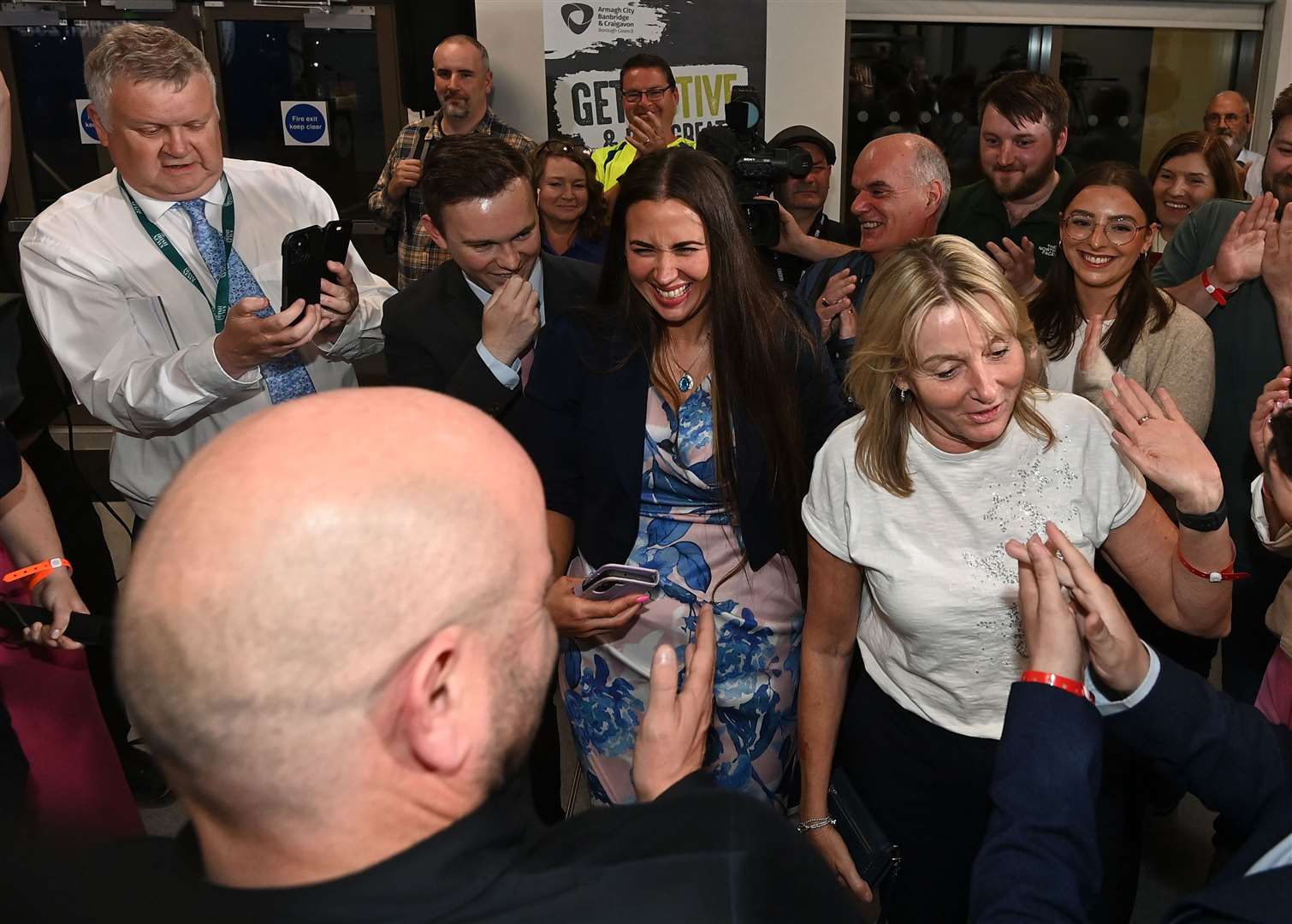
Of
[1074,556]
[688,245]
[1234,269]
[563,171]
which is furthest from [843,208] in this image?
[1074,556]

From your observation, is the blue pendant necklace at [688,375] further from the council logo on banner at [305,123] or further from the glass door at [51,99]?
the glass door at [51,99]

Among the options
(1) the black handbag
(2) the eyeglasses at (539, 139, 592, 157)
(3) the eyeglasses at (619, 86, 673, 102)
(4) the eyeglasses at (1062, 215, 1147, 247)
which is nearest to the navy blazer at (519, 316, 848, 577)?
(1) the black handbag

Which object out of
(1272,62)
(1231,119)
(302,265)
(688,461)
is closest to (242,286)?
(302,265)

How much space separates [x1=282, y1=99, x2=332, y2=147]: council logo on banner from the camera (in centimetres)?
565

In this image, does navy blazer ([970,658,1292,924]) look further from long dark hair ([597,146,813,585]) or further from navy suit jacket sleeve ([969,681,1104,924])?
long dark hair ([597,146,813,585])

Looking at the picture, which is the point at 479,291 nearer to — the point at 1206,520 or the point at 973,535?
the point at 973,535

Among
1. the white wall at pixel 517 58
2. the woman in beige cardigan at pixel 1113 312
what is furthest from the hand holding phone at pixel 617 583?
the white wall at pixel 517 58

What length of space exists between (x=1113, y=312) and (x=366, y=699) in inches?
85.7

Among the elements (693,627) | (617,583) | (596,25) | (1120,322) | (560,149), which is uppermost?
(596,25)

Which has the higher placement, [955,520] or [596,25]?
[596,25]

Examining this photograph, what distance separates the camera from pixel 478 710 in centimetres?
79

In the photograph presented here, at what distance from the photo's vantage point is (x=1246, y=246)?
252 cm

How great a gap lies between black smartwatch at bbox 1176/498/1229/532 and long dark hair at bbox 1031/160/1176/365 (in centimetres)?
74

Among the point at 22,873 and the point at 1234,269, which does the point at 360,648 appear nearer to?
the point at 22,873
